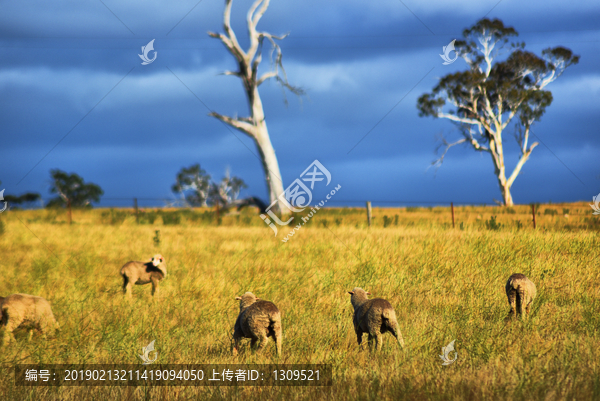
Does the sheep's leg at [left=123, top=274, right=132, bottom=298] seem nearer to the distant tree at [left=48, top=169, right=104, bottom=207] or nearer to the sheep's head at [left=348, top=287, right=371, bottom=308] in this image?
the sheep's head at [left=348, top=287, right=371, bottom=308]

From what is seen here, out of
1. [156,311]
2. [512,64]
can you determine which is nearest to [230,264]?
[156,311]

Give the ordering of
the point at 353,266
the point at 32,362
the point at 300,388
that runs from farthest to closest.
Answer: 1. the point at 353,266
2. the point at 32,362
3. the point at 300,388

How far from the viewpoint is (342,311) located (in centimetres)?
543

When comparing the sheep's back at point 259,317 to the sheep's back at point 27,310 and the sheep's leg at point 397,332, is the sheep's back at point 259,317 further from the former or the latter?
the sheep's back at point 27,310

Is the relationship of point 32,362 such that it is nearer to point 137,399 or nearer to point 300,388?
point 137,399

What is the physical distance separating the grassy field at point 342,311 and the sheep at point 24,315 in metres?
0.20

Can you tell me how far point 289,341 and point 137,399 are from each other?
1467 millimetres

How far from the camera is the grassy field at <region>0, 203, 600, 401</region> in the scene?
3318 millimetres

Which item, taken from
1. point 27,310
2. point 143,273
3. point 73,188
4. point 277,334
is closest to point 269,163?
point 143,273

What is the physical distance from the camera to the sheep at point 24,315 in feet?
14.4

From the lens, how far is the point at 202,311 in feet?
18.1

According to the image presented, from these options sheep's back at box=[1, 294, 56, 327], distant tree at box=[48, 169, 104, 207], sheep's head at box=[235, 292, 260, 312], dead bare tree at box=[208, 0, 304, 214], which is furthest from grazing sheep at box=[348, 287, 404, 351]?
distant tree at box=[48, 169, 104, 207]
